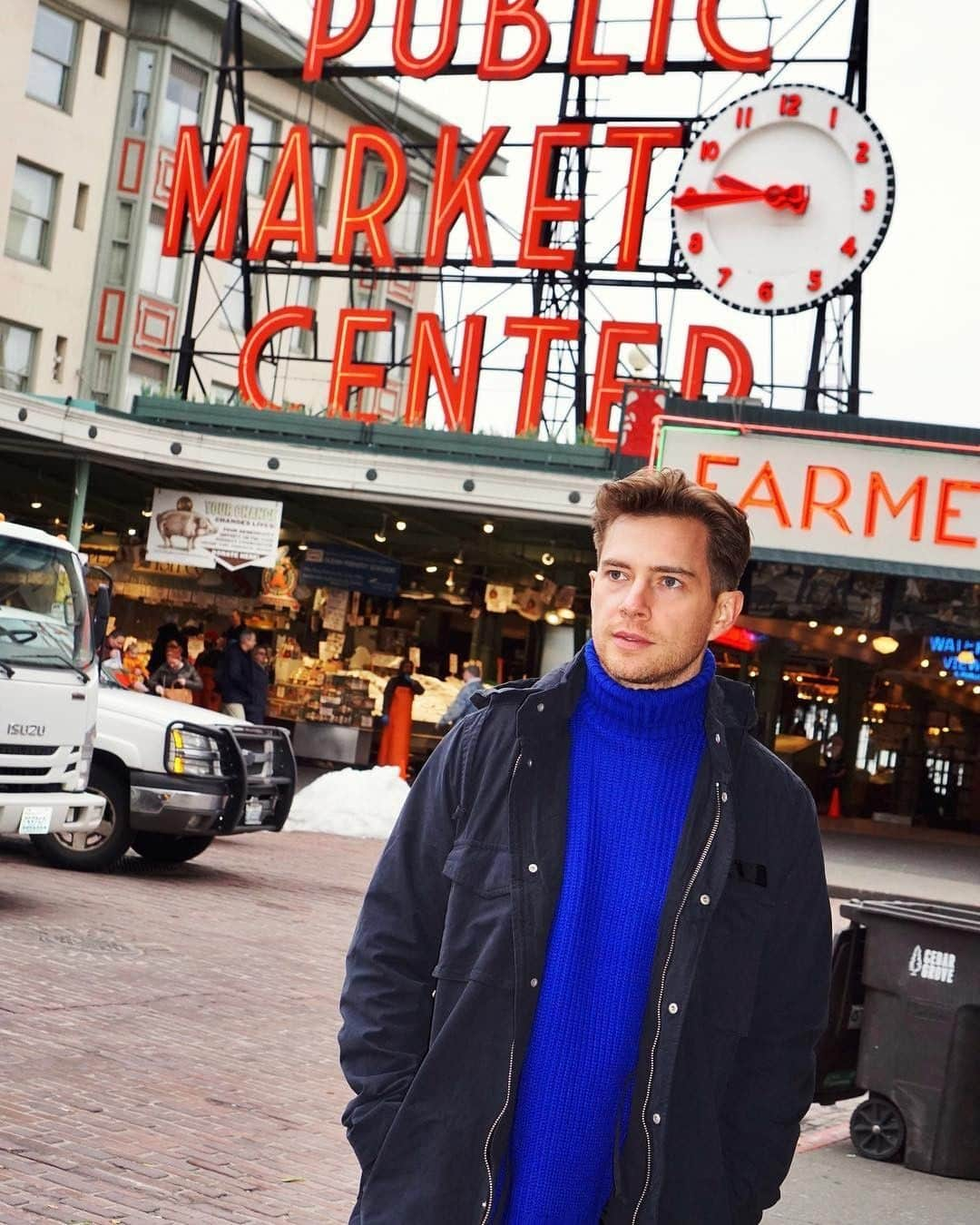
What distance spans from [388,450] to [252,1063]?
741 inches

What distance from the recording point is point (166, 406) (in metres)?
28.5

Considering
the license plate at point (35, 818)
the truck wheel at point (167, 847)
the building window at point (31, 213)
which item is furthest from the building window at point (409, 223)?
the license plate at point (35, 818)

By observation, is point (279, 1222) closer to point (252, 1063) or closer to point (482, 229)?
point (252, 1063)

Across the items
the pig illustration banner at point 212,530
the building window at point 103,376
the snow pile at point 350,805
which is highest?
the building window at point 103,376

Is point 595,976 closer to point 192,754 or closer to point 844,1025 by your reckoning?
point 844,1025

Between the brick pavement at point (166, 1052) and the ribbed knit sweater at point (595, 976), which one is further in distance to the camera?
the brick pavement at point (166, 1052)

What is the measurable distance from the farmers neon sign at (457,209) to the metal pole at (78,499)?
407 cm

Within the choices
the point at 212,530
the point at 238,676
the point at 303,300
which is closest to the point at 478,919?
the point at 238,676

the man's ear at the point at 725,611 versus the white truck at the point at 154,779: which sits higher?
the man's ear at the point at 725,611

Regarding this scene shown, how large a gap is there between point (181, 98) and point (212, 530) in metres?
22.0

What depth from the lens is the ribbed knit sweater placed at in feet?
9.93

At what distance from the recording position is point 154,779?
530 inches

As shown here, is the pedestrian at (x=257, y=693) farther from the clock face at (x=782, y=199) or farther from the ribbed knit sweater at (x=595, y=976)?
the ribbed knit sweater at (x=595, y=976)

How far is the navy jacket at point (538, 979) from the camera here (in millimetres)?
2998
